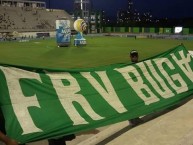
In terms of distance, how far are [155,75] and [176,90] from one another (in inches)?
32.8

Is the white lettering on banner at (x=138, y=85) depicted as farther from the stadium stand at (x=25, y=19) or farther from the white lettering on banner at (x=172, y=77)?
the stadium stand at (x=25, y=19)

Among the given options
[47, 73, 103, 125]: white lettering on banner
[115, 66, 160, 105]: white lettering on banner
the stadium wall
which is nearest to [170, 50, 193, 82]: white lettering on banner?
[115, 66, 160, 105]: white lettering on banner

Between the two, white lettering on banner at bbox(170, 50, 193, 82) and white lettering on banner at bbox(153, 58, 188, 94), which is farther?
white lettering on banner at bbox(170, 50, 193, 82)

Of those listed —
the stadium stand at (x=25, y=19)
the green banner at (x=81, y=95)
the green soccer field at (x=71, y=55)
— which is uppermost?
the stadium stand at (x=25, y=19)

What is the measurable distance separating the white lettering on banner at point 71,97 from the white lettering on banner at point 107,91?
1.52 feet

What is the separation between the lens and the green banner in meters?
4.82

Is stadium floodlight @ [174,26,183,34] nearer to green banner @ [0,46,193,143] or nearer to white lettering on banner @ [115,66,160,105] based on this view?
green banner @ [0,46,193,143]

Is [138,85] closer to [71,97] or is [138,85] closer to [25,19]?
[71,97]

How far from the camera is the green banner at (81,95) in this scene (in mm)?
4824

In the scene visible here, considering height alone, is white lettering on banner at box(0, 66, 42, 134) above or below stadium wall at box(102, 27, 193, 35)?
above

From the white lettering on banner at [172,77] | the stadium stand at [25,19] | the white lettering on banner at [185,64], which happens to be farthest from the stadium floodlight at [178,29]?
the white lettering on banner at [172,77]

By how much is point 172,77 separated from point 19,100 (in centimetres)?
525

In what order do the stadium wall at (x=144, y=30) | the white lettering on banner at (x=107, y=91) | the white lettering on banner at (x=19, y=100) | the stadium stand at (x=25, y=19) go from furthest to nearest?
1. the stadium stand at (x=25, y=19)
2. the stadium wall at (x=144, y=30)
3. the white lettering on banner at (x=107, y=91)
4. the white lettering on banner at (x=19, y=100)

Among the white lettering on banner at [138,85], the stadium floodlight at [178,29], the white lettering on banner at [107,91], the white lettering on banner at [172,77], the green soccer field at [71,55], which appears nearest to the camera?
the white lettering on banner at [107,91]
